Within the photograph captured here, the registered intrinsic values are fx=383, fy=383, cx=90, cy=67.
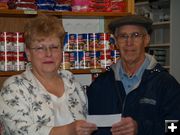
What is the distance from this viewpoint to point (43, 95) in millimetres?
2574

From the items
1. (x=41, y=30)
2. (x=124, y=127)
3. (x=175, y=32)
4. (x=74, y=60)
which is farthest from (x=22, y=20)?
(x=175, y=32)

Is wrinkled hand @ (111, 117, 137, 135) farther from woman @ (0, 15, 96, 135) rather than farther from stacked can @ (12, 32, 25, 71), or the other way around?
stacked can @ (12, 32, 25, 71)

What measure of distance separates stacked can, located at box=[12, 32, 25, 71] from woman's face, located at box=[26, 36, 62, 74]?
907mm

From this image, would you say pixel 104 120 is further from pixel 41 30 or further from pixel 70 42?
pixel 70 42

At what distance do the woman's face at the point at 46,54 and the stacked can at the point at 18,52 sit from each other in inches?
35.7

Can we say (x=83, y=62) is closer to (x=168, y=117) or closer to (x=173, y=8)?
(x=168, y=117)

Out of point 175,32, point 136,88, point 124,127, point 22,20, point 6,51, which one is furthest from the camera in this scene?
point 175,32

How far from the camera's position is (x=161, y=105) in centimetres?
279

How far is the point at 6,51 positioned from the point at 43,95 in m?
1.08

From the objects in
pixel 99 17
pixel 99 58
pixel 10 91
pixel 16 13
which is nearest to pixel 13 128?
pixel 10 91

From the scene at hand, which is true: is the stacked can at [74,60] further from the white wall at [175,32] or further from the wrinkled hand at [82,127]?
the white wall at [175,32]

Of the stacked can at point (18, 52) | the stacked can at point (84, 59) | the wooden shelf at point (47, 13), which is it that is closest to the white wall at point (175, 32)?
the wooden shelf at point (47, 13)

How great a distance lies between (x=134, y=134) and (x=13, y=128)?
815 mm

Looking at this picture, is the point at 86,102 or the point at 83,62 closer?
the point at 86,102
